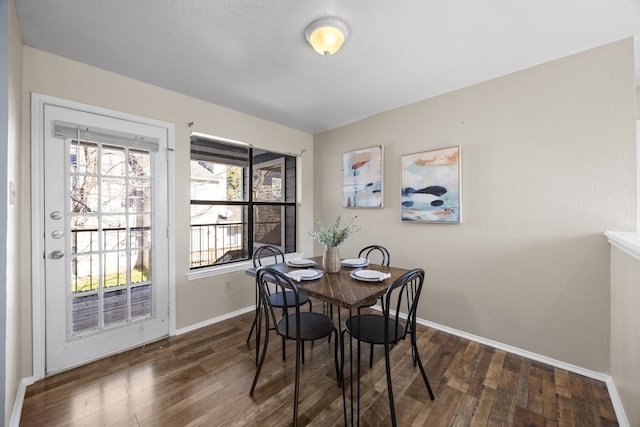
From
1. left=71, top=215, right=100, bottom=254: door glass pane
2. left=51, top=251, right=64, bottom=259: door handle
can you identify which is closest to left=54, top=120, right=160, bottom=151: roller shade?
left=71, top=215, right=100, bottom=254: door glass pane

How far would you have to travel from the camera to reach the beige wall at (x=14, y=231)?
4.44 ft

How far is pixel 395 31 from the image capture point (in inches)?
68.6

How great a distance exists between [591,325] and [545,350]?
39cm

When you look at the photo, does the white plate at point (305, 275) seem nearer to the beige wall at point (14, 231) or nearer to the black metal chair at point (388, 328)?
the black metal chair at point (388, 328)

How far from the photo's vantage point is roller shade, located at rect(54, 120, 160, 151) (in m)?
2.01

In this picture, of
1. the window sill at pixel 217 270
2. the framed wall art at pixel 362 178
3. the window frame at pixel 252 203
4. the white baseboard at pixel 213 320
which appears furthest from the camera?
the framed wall art at pixel 362 178

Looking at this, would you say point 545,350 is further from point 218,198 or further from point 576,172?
point 218,198

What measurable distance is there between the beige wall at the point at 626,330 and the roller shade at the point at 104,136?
12.0ft

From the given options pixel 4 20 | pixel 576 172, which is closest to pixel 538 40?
pixel 576 172

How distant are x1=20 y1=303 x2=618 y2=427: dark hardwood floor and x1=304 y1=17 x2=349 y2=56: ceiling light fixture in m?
2.39

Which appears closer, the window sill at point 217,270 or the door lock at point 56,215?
the door lock at point 56,215

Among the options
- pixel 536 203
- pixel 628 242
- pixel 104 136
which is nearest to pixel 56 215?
pixel 104 136

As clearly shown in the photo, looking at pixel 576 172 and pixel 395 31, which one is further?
pixel 576 172

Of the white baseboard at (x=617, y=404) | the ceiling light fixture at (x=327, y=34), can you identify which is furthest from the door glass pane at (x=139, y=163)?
the white baseboard at (x=617, y=404)
